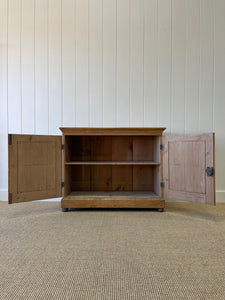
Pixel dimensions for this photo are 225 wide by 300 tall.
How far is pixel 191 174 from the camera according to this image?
64.4 inches

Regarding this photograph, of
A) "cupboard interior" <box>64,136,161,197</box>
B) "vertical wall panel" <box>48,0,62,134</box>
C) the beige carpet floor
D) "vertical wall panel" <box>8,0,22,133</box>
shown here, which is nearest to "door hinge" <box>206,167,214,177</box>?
the beige carpet floor

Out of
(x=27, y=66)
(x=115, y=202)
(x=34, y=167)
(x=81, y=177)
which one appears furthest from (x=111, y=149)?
(x=27, y=66)

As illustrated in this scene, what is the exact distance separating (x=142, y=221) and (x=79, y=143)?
103 centimetres

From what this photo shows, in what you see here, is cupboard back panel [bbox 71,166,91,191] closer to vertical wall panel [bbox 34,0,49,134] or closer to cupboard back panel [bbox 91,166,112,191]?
cupboard back panel [bbox 91,166,112,191]

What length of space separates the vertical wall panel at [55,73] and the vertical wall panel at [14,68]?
342 mm

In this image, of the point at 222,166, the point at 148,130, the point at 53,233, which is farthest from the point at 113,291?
the point at 222,166

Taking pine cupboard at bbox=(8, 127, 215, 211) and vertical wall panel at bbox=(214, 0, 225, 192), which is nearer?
pine cupboard at bbox=(8, 127, 215, 211)

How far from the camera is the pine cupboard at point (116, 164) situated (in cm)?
160

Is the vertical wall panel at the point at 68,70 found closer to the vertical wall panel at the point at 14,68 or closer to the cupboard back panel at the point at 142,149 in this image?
the vertical wall panel at the point at 14,68

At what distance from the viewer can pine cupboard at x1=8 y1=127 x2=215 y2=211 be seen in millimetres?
1596

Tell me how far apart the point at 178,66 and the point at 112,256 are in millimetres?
1952

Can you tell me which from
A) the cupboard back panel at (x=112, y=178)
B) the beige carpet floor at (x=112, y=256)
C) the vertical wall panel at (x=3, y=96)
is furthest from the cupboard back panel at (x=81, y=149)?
the vertical wall panel at (x=3, y=96)

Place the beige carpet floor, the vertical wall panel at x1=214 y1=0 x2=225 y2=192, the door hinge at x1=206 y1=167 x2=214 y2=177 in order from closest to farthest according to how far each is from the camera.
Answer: the beige carpet floor → the door hinge at x1=206 y1=167 x2=214 y2=177 → the vertical wall panel at x1=214 y1=0 x2=225 y2=192

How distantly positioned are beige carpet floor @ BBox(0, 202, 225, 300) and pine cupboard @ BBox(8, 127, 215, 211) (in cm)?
17
